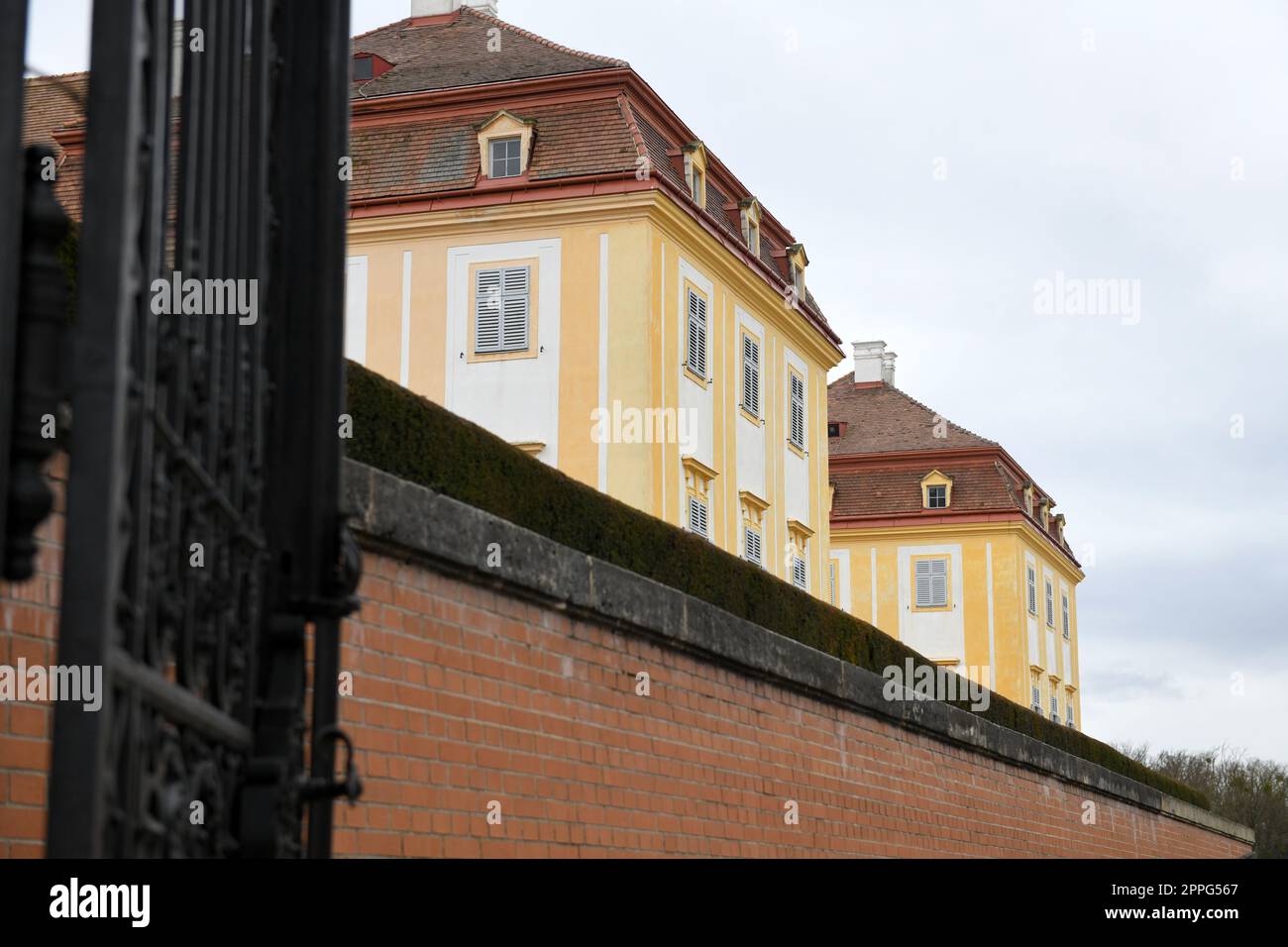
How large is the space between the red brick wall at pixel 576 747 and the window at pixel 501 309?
13.8m

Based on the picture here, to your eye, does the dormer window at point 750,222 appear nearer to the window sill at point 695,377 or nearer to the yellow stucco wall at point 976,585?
the window sill at point 695,377

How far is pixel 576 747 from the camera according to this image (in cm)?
871

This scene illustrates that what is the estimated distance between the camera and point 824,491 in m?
34.6

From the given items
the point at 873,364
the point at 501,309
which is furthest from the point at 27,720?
the point at 873,364

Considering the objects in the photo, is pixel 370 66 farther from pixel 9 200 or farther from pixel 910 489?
pixel 9 200

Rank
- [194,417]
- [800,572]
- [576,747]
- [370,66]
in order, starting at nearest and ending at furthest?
[194,417]
[576,747]
[370,66]
[800,572]

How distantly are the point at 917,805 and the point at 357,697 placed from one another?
942 cm

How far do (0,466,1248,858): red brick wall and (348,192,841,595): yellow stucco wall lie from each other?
1268cm

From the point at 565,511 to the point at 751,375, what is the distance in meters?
21.5

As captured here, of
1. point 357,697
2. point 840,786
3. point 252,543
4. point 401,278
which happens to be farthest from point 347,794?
point 401,278

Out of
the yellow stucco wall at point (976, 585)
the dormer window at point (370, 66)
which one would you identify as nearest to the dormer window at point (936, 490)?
the yellow stucco wall at point (976, 585)

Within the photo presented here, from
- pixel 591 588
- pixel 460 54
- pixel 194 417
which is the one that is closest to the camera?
pixel 194 417

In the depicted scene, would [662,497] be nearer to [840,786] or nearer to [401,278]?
[401,278]

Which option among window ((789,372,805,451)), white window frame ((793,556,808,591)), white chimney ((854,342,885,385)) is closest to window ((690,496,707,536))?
white window frame ((793,556,808,591))
